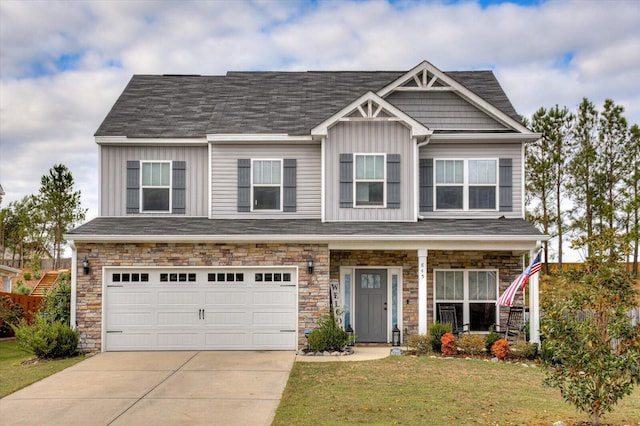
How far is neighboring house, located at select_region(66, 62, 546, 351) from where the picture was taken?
16391 millimetres

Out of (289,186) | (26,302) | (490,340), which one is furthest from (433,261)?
(26,302)

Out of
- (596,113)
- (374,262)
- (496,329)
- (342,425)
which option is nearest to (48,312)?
(374,262)

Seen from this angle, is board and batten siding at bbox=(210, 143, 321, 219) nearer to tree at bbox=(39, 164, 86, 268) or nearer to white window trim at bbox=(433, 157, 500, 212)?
white window trim at bbox=(433, 157, 500, 212)

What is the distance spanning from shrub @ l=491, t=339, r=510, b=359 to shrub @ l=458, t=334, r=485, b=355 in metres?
0.29

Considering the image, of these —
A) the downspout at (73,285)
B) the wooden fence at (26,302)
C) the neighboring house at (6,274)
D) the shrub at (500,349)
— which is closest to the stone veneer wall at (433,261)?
the shrub at (500,349)

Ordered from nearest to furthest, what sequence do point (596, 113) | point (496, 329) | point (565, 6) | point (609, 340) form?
point (609, 340)
point (565, 6)
point (496, 329)
point (596, 113)

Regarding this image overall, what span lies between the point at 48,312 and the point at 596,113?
25.6m

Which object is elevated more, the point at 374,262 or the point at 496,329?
the point at 374,262

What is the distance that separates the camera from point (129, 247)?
53.9 feet

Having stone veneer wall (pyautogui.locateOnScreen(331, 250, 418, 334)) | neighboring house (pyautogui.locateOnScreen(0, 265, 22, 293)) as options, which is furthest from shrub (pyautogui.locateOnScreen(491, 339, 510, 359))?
neighboring house (pyautogui.locateOnScreen(0, 265, 22, 293))

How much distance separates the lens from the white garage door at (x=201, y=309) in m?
16.5

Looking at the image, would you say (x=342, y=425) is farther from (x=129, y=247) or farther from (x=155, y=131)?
(x=155, y=131)

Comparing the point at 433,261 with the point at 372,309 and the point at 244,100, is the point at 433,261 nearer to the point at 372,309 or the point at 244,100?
the point at 372,309

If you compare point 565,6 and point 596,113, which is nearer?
point 565,6
